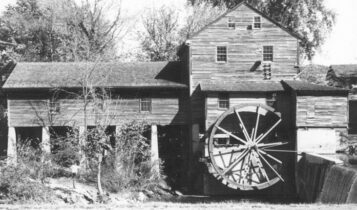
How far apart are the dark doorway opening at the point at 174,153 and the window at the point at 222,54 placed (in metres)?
4.95

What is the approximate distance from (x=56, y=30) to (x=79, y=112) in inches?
662

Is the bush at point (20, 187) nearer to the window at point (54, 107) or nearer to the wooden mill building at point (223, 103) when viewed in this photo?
the wooden mill building at point (223, 103)

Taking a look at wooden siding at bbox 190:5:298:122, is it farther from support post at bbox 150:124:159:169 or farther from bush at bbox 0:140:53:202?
bush at bbox 0:140:53:202

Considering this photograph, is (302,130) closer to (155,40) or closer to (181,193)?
(181,193)

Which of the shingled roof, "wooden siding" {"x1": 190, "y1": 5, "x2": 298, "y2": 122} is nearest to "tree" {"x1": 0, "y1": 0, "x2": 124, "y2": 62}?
the shingled roof

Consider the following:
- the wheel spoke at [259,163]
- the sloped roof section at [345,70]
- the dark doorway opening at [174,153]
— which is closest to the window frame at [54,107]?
the dark doorway opening at [174,153]

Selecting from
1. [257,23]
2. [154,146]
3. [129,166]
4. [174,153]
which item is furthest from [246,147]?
[257,23]

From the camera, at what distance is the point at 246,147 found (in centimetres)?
2797

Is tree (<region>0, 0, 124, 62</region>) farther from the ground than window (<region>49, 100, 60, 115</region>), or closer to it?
farther from the ground

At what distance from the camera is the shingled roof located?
2978 cm

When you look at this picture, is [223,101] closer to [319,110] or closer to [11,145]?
[319,110]

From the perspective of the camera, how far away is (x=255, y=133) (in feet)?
91.8

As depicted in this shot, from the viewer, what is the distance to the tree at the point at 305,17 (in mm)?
41625

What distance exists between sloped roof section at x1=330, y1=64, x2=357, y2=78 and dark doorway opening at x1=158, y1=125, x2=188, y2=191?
15727 millimetres
